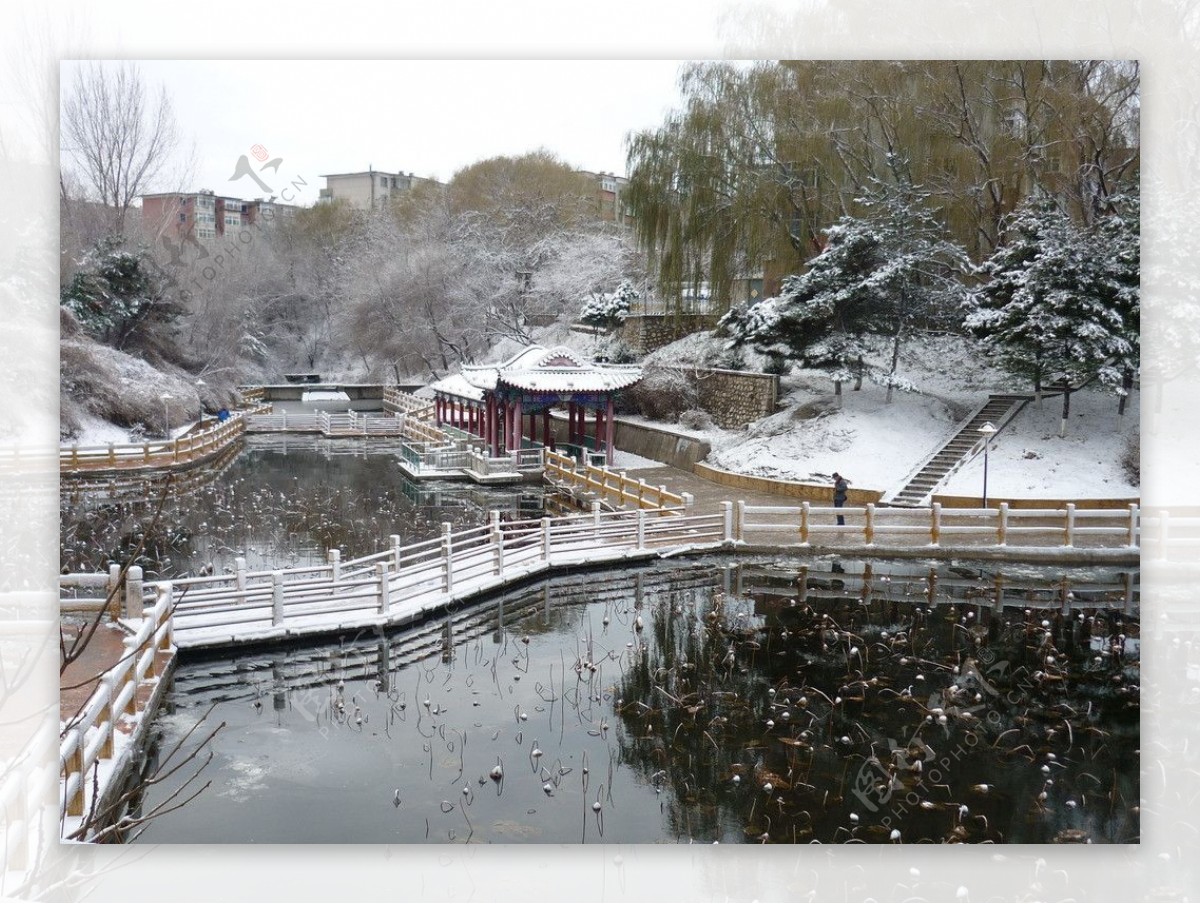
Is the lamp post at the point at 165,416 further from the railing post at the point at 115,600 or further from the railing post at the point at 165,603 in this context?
the railing post at the point at 165,603

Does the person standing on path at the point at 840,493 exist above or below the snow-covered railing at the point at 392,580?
above

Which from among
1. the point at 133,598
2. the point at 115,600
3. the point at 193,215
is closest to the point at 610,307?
the point at 193,215

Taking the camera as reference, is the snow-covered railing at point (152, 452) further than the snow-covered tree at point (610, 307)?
No

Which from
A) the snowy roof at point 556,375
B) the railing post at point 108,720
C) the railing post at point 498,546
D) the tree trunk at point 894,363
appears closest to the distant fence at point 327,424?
the snowy roof at point 556,375

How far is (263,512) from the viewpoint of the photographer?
1808 centimetres

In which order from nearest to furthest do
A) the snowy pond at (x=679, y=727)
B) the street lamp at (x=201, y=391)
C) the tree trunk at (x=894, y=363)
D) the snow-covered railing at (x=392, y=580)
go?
the snowy pond at (x=679, y=727) → the snow-covered railing at (x=392, y=580) → the tree trunk at (x=894, y=363) → the street lamp at (x=201, y=391)

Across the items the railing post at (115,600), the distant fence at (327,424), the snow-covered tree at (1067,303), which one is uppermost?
the snow-covered tree at (1067,303)

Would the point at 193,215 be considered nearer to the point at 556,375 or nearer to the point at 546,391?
the point at 546,391

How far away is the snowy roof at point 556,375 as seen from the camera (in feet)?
71.4

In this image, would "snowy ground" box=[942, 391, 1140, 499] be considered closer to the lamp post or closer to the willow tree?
the willow tree

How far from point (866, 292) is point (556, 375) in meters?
6.54

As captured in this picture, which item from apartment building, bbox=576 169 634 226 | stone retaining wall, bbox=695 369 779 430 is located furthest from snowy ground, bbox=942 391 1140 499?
apartment building, bbox=576 169 634 226

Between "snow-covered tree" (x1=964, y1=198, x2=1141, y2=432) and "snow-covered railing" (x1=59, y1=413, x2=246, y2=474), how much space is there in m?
13.4

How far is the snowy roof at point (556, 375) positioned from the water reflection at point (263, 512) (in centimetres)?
223
